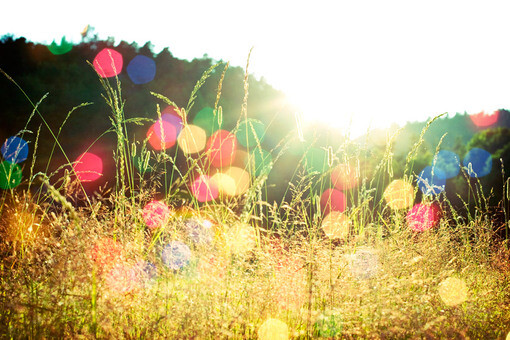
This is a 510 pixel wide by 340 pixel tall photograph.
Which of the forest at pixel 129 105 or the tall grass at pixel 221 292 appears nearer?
the tall grass at pixel 221 292

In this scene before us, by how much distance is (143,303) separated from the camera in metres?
1.65

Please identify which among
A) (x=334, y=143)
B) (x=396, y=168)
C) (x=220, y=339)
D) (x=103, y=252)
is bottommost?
(x=220, y=339)

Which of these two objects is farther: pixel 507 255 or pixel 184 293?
pixel 507 255

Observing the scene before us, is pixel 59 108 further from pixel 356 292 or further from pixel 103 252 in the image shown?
pixel 356 292

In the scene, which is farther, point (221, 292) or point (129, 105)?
point (129, 105)

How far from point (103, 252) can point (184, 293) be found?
41 cm

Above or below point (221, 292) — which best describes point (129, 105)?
above

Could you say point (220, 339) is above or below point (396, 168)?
below

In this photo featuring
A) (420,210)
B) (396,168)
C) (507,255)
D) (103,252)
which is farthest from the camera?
(396,168)

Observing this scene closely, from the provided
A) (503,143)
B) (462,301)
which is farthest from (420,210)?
(503,143)

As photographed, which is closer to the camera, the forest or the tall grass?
the tall grass

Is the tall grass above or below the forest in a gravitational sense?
below

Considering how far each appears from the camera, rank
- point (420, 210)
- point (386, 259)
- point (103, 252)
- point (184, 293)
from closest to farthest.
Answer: point (103, 252) < point (184, 293) < point (386, 259) < point (420, 210)

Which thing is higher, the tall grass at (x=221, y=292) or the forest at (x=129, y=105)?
the forest at (x=129, y=105)
